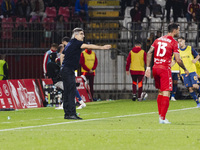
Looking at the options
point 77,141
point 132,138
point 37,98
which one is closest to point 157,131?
point 132,138

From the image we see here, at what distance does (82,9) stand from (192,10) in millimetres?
5434

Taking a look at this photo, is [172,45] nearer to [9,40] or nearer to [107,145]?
[107,145]

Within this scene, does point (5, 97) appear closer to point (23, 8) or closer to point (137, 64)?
point (137, 64)

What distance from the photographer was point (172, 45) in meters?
13.0

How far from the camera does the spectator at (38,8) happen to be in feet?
100

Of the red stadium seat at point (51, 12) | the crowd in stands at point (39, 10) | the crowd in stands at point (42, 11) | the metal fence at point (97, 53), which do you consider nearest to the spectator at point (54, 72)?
the metal fence at point (97, 53)

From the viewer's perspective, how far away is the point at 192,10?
1209 inches

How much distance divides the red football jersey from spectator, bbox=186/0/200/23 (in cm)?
1766

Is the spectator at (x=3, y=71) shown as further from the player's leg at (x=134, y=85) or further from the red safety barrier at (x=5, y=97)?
the player's leg at (x=134, y=85)

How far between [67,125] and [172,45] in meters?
2.77

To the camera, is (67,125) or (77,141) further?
(67,125)

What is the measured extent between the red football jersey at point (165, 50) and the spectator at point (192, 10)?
57.9 feet

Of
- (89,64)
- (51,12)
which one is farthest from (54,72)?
(51,12)

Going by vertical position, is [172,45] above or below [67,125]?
above
